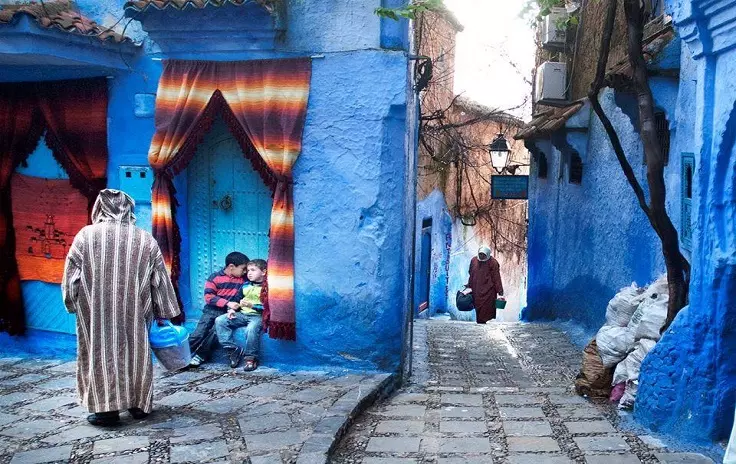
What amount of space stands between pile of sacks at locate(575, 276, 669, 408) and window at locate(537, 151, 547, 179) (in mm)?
8012

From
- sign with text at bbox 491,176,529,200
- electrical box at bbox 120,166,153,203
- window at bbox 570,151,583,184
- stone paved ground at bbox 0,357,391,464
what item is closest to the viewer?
stone paved ground at bbox 0,357,391,464

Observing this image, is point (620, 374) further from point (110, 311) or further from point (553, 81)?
point (553, 81)

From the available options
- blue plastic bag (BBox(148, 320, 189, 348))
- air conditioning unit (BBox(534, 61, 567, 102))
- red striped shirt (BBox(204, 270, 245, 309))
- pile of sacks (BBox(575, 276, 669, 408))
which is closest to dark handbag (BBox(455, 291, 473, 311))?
air conditioning unit (BBox(534, 61, 567, 102))

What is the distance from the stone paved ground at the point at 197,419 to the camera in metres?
4.65

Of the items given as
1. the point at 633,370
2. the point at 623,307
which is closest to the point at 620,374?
the point at 633,370

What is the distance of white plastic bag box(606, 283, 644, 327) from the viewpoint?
6367mm

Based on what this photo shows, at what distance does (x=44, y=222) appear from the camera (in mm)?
7523

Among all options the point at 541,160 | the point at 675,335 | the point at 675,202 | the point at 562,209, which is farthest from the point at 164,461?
the point at 541,160

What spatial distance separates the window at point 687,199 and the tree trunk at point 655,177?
472 mm

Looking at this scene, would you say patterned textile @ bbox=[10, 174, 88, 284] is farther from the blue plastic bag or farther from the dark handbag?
the dark handbag

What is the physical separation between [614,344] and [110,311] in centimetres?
389

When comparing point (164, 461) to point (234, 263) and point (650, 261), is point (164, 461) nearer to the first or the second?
point (234, 263)

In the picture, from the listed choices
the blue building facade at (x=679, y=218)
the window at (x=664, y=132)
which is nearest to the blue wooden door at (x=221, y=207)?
the blue building facade at (x=679, y=218)

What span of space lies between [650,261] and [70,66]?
6.08 meters
